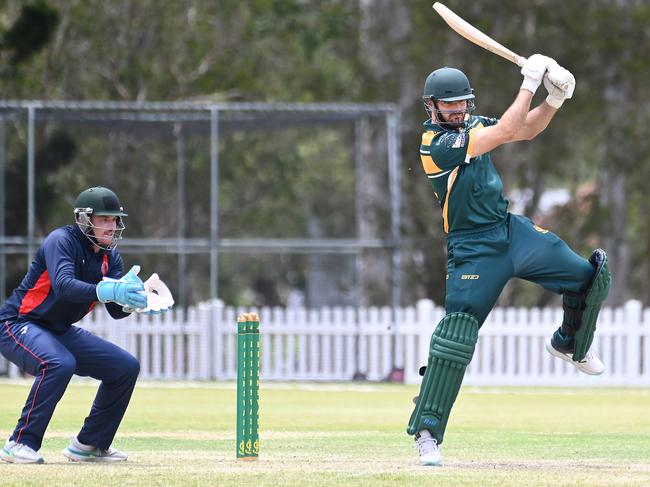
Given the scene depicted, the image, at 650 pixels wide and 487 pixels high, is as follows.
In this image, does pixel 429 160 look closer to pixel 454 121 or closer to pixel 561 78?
pixel 454 121

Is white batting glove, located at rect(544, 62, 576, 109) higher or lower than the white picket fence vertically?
higher

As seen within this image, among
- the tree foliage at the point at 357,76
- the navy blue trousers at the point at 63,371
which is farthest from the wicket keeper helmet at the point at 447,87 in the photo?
the tree foliage at the point at 357,76

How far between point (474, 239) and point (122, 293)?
2.23 metres

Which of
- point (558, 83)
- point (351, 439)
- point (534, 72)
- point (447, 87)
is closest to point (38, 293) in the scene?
point (447, 87)

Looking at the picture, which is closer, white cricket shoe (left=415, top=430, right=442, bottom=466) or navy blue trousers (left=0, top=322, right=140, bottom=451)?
white cricket shoe (left=415, top=430, right=442, bottom=466)

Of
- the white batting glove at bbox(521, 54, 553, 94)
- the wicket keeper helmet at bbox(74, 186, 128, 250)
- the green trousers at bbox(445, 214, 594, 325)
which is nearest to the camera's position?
the white batting glove at bbox(521, 54, 553, 94)

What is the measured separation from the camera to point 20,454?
919cm

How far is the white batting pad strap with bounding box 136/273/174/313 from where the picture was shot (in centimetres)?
910

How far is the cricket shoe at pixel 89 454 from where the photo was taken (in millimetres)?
9633

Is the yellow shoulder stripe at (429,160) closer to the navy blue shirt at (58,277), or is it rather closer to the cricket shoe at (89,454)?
the navy blue shirt at (58,277)

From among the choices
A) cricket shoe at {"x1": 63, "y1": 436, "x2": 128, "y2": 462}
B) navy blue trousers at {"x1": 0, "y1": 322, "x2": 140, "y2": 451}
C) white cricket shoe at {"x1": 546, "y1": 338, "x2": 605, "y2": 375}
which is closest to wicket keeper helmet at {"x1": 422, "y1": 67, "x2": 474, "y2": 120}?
white cricket shoe at {"x1": 546, "y1": 338, "x2": 605, "y2": 375}

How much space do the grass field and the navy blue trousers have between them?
0.94ft

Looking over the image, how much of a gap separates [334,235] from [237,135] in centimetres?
705

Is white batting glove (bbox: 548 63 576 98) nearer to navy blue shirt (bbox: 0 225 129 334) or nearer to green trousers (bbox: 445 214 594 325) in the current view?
green trousers (bbox: 445 214 594 325)
